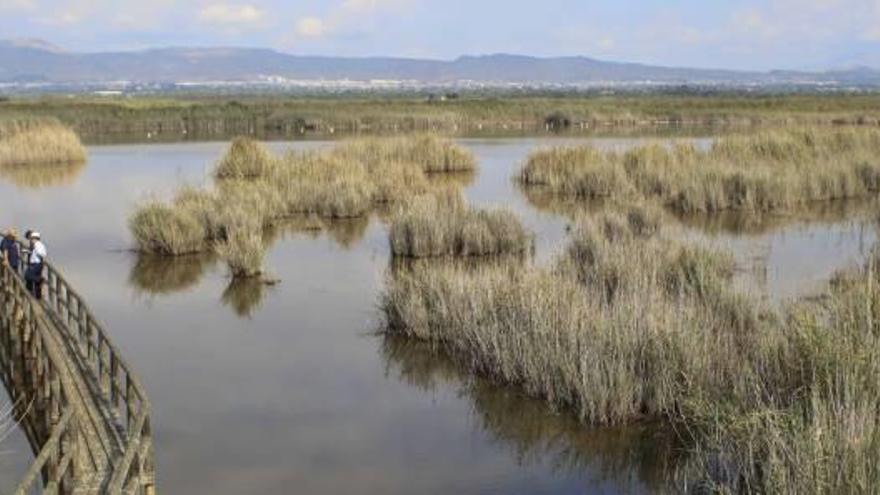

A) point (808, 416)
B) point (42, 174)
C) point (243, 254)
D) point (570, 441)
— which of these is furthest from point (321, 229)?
point (808, 416)

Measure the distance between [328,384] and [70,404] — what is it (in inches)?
212

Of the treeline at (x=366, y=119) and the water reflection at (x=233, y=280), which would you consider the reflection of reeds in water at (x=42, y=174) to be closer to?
the water reflection at (x=233, y=280)

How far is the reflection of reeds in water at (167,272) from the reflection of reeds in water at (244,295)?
Result: 0.96 m

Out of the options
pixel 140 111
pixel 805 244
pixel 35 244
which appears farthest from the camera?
pixel 140 111

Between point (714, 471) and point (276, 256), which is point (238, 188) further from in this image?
point (714, 471)

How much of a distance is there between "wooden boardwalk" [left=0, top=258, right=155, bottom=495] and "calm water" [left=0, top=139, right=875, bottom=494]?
75cm

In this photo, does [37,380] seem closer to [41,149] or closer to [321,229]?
[321,229]

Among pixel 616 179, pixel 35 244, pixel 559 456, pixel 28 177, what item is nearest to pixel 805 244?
pixel 616 179

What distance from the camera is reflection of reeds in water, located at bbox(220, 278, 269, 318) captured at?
55.6 ft

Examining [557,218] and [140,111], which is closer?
[557,218]

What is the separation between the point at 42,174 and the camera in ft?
124

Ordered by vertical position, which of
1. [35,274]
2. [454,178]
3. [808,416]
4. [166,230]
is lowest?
[454,178]

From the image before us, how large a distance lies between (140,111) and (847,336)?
220ft

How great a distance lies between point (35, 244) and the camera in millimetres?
15195
